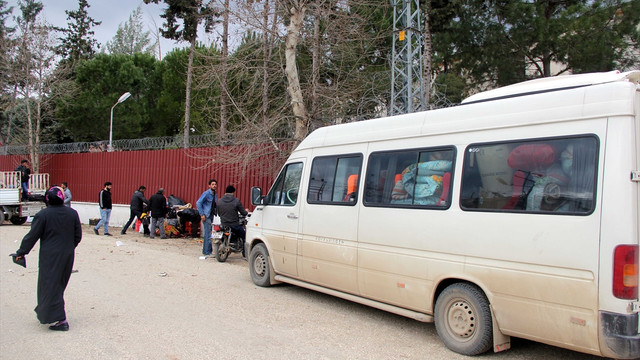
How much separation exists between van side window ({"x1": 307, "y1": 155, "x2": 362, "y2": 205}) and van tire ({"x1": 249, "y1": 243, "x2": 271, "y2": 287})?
1.60 meters

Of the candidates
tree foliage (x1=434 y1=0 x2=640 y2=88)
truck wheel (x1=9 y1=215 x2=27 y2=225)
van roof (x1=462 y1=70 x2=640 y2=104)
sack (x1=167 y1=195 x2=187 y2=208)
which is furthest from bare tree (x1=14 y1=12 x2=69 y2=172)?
van roof (x1=462 y1=70 x2=640 y2=104)

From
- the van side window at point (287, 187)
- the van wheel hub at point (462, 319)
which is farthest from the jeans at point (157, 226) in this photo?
the van wheel hub at point (462, 319)

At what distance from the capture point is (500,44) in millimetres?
14492

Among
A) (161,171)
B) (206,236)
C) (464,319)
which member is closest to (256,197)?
(206,236)

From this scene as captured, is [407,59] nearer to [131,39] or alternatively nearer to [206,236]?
[206,236]

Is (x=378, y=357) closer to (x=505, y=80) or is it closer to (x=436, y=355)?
(x=436, y=355)

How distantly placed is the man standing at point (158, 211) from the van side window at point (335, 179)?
9.44 meters

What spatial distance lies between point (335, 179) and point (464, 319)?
2613 millimetres

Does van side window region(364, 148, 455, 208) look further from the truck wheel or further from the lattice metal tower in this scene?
the truck wheel

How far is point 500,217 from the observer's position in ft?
15.0

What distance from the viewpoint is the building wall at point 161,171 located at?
14992 millimetres

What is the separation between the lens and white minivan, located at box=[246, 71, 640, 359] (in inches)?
153

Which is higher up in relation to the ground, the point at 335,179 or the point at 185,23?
the point at 185,23

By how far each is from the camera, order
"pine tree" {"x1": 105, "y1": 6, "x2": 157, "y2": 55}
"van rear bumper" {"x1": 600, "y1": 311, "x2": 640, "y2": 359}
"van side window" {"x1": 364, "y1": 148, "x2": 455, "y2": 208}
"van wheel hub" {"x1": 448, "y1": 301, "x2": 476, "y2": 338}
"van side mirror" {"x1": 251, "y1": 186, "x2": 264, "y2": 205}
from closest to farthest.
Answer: "van rear bumper" {"x1": 600, "y1": 311, "x2": 640, "y2": 359}, "van wheel hub" {"x1": 448, "y1": 301, "x2": 476, "y2": 338}, "van side window" {"x1": 364, "y1": 148, "x2": 455, "y2": 208}, "van side mirror" {"x1": 251, "y1": 186, "x2": 264, "y2": 205}, "pine tree" {"x1": 105, "y1": 6, "x2": 157, "y2": 55}
